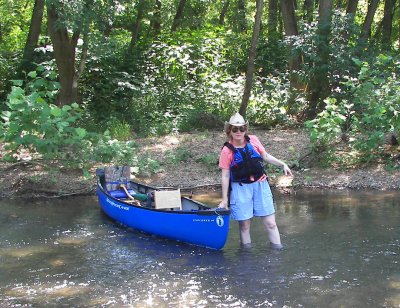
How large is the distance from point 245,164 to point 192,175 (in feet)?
18.5

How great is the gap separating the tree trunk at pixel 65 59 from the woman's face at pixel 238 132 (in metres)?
9.23

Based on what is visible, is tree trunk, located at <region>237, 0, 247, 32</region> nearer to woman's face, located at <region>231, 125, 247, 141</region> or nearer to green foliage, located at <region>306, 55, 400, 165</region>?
green foliage, located at <region>306, 55, 400, 165</region>

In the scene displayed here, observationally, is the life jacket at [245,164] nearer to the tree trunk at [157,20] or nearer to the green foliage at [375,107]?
the green foliage at [375,107]

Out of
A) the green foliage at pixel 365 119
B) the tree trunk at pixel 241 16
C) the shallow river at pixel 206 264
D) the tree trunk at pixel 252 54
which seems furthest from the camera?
the tree trunk at pixel 241 16

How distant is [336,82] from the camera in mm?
14445

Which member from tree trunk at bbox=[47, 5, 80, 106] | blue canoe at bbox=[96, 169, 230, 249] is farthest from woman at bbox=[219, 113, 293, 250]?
tree trunk at bbox=[47, 5, 80, 106]

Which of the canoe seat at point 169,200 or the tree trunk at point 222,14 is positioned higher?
the tree trunk at point 222,14

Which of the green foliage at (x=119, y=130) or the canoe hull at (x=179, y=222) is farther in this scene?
the green foliage at (x=119, y=130)

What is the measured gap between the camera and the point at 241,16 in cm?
2416

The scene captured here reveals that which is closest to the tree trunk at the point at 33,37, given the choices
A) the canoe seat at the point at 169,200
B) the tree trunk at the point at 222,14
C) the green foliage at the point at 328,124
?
the tree trunk at the point at 222,14

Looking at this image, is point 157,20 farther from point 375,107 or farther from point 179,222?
point 179,222

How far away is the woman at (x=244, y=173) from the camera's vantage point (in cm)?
688

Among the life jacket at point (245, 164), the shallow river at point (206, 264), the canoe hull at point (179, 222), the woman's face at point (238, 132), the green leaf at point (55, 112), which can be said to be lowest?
the shallow river at point (206, 264)

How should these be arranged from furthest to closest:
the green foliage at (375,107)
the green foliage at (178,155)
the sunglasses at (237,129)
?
the green foliage at (178,155) → the green foliage at (375,107) → the sunglasses at (237,129)
